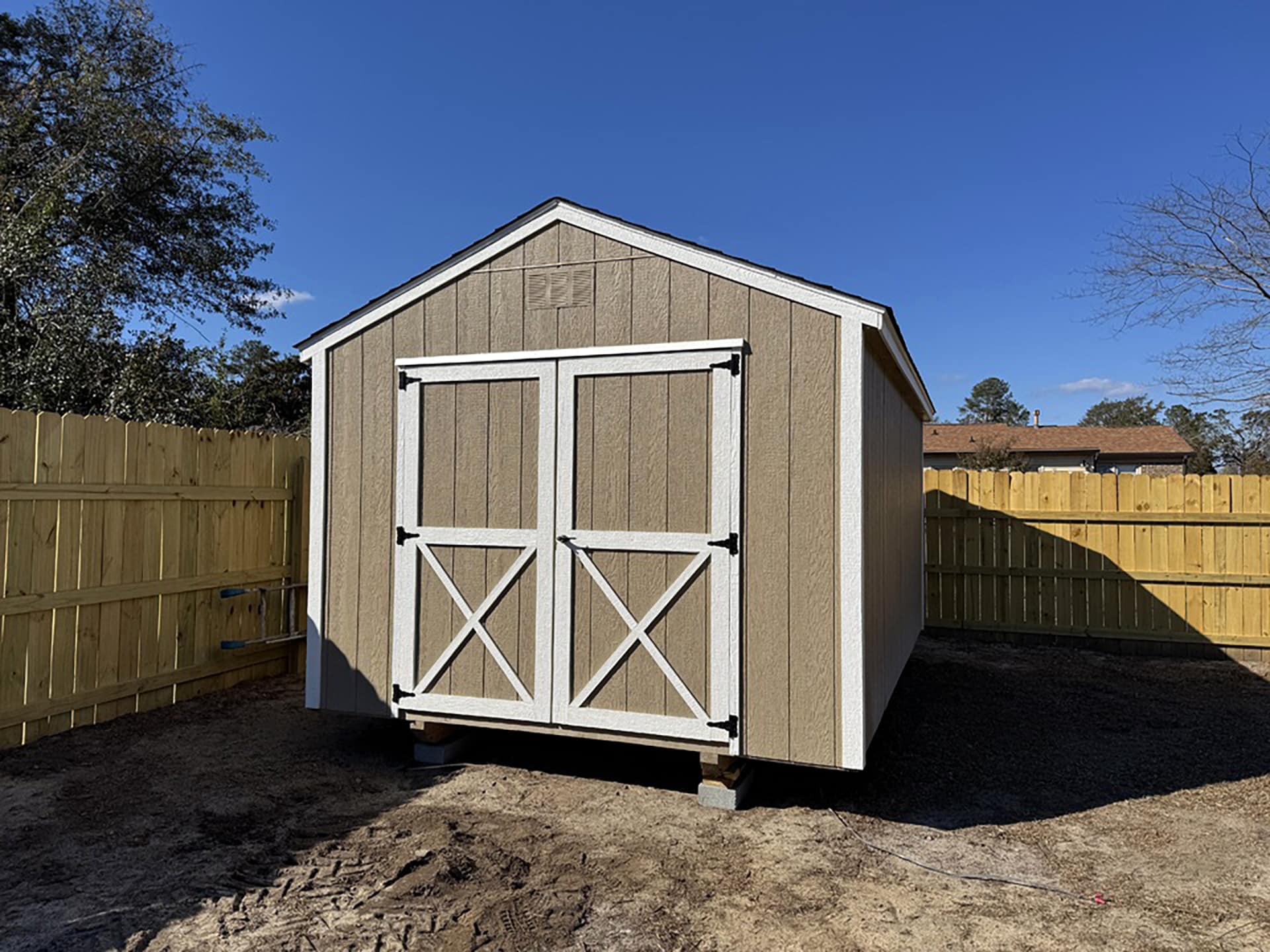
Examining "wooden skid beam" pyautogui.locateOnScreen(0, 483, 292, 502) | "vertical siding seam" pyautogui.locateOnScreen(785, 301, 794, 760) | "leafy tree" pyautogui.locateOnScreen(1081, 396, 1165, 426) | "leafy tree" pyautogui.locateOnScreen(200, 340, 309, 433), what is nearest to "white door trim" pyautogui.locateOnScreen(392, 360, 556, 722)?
"vertical siding seam" pyautogui.locateOnScreen(785, 301, 794, 760)

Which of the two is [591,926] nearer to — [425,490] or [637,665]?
[637,665]

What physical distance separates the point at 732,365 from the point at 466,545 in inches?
68.9

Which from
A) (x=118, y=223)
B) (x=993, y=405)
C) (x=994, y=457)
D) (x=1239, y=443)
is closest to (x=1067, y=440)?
(x=994, y=457)

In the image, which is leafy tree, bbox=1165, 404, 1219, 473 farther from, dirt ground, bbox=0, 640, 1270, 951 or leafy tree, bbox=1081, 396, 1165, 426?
dirt ground, bbox=0, 640, 1270, 951

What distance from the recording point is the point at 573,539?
392 cm

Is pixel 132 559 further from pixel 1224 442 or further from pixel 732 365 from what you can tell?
pixel 1224 442

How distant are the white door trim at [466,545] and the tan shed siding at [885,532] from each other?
162 cm

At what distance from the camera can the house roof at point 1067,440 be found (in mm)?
26703

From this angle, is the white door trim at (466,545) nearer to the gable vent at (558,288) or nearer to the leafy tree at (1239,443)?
the gable vent at (558,288)

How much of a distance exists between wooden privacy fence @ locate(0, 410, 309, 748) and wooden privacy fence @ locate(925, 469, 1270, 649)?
22.0 feet

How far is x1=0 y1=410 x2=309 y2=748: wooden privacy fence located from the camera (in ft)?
14.1

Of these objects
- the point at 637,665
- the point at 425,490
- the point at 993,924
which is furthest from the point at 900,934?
the point at 425,490

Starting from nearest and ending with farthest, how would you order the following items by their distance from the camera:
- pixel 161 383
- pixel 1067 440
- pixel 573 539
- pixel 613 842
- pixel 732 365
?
1. pixel 613 842
2. pixel 732 365
3. pixel 573 539
4. pixel 161 383
5. pixel 1067 440

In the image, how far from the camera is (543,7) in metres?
8.58
